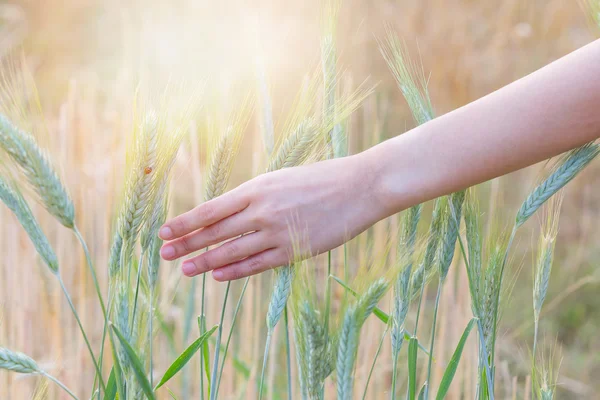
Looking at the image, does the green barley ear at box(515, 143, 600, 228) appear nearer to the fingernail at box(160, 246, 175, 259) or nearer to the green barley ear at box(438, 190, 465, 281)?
the green barley ear at box(438, 190, 465, 281)

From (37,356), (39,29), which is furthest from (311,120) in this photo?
(39,29)

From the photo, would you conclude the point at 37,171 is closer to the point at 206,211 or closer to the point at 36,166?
the point at 36,166

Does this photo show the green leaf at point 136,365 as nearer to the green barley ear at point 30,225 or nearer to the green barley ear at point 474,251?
the green barley ear at point 30,225

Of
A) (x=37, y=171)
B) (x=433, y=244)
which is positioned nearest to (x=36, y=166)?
(x=37, y=171)

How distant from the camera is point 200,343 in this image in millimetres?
598

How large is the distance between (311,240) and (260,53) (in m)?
0.25

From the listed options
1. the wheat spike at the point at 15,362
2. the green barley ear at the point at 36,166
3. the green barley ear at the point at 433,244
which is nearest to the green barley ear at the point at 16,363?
the wheat spike at the point at 15,362

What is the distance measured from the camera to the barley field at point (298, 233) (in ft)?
1.83

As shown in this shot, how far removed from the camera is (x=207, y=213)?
0.64m

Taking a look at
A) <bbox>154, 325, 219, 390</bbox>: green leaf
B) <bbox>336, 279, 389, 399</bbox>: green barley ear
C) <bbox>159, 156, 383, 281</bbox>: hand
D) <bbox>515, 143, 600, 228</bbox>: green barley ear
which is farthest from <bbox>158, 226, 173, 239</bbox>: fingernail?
<bbox>515, 143, 600, 228</bbox>: green barley ear

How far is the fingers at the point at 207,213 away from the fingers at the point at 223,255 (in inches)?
1.3

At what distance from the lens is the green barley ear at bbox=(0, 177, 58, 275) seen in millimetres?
533

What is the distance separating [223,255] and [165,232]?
0.22 ft

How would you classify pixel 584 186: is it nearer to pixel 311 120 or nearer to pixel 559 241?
pixel 559 241
